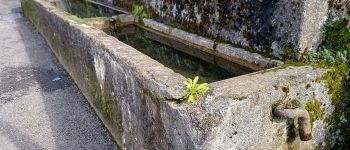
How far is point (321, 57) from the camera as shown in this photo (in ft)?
12.3

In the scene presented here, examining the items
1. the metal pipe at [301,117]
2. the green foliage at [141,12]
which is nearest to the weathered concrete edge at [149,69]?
the metal pipe at [301,117]

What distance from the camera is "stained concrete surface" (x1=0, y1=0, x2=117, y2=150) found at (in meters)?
4.71

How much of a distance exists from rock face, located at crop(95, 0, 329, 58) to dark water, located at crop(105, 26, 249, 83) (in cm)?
50

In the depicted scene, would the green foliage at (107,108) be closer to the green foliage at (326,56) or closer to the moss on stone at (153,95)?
the moss on stone at (153,95)

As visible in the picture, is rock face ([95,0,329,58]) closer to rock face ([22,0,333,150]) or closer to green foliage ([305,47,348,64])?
green foliage ([305,47,348,64])

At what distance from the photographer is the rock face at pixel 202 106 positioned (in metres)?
2.57

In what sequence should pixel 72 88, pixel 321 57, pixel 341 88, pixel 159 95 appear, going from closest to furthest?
pixel 159 95 < pixel 341 88 < pixel 321 57 < pixel 72 88

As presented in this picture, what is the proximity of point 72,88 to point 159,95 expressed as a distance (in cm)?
394

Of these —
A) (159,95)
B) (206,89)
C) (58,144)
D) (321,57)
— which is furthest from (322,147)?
(58,144)

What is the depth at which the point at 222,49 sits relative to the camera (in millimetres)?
5031

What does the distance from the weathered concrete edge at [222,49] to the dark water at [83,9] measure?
3072 mm

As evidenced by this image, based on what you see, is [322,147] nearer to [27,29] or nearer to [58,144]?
[58,144]

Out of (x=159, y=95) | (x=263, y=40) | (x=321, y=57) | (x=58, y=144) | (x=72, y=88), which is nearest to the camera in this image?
(x=159, y=95)

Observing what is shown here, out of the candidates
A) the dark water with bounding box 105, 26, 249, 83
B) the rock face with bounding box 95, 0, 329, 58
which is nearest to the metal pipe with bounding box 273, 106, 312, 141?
the rock face with bounding box 95, 0, 329, 58
